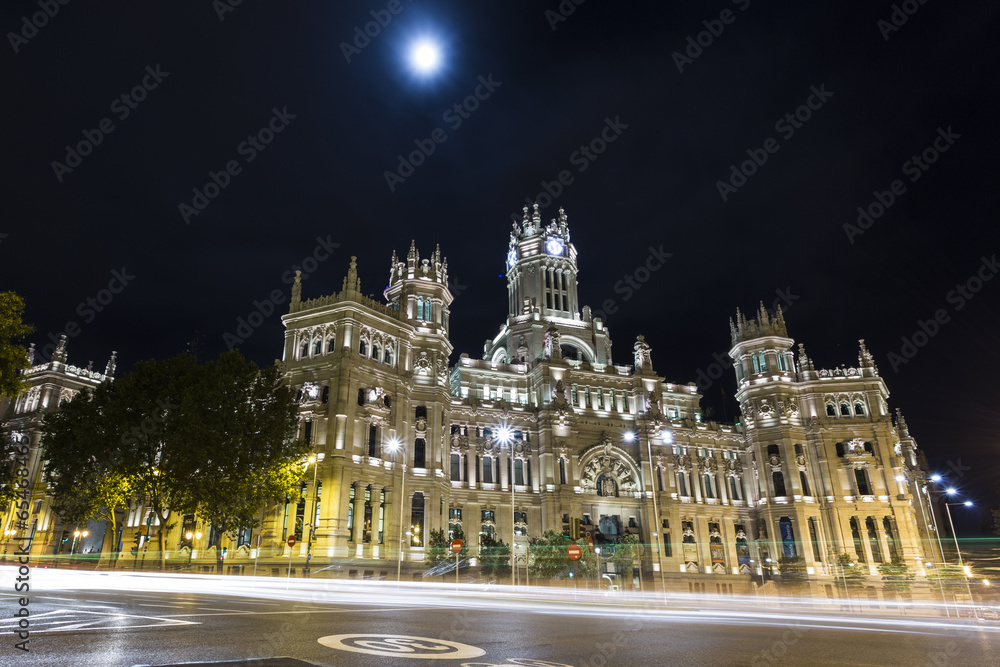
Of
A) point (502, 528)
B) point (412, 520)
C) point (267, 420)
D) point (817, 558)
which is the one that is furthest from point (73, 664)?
point (817, 558)

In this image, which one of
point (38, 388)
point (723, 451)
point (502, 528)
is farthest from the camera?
point (723, 451)

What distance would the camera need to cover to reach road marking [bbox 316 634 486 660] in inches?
353

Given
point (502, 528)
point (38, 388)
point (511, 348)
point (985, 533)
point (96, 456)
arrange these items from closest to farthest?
1. point (96, 456)
2. point (502, 528)
3. point (38, 388)
4. point (511, 348)
5. point (985, 533)

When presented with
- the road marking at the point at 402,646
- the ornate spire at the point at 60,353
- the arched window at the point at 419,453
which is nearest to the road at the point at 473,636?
the road marking at the point at 402,646

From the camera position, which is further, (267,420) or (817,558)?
(817,558)

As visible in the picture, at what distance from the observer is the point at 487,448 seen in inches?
2734

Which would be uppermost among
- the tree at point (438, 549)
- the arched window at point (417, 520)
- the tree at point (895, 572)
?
the arched window at point (417, 520)

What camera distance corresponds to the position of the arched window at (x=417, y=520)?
2221 inches

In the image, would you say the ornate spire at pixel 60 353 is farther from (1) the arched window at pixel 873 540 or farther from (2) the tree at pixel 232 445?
(1) the arched window at pixel 873 540

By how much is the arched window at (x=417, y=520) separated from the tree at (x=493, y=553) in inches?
240

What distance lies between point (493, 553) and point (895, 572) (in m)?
43.0

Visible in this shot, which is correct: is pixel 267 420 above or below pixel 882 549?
above

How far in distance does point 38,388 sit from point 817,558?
94428 mm

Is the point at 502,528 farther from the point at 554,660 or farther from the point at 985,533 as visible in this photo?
the point at 985,533
